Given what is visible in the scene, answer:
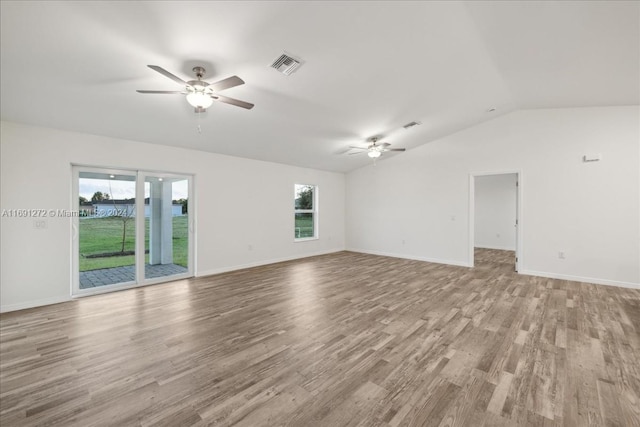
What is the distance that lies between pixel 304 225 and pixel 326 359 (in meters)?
5.48

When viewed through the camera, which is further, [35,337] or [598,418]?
[35,337]

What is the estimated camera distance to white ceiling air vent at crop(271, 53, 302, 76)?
114 inches

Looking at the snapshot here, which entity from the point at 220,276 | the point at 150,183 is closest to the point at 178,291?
the point at 220,276

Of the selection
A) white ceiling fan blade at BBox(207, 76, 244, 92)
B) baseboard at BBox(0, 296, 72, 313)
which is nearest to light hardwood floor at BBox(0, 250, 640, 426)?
baseboard at BBox(0, 296, 72, 313)

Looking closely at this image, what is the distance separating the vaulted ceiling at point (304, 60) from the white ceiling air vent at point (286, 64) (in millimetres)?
88

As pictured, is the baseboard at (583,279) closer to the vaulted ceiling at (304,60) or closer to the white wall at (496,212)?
the vaulted ceiling at (304,60)

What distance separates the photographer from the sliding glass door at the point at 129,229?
166 inches

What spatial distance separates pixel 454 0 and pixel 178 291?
5278 millimetres

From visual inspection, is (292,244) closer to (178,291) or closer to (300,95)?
(178,291)

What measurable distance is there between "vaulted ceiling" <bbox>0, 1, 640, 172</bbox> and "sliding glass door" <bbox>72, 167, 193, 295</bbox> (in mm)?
840

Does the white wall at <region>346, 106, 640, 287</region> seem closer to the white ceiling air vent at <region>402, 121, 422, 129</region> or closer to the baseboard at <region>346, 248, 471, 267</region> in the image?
the baseboard at <region>346, 248, 471, 267</region>

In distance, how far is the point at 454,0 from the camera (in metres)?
2.50

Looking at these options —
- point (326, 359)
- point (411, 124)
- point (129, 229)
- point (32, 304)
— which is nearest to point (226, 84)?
point (326, 359)

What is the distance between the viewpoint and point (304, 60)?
9.82 feet
